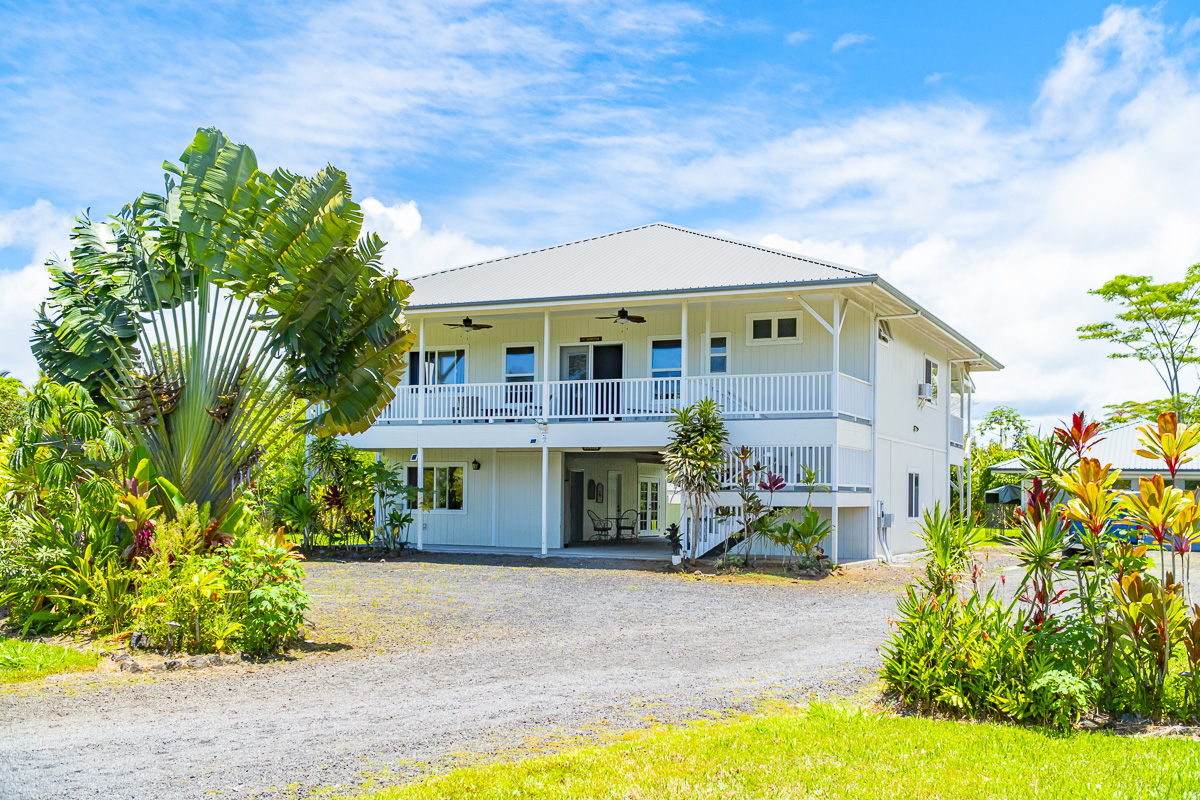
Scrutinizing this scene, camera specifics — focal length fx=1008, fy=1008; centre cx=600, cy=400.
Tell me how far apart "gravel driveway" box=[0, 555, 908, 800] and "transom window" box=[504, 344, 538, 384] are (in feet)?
29.9

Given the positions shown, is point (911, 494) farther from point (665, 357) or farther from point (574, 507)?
point (574, 507)

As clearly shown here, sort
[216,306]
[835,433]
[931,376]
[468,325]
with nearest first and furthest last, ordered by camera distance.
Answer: [216,306] → [835,433] → [468,325] → [931,376]

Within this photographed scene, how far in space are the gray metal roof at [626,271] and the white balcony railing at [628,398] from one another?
1828 mm

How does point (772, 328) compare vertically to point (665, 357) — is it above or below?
above

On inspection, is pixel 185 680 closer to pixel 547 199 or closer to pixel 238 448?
pixel 238 448

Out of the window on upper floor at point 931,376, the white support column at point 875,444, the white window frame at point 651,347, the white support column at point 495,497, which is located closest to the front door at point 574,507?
the white support column at point 495,497

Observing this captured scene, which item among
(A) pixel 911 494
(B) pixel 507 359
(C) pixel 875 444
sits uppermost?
(B) pixel 507 359

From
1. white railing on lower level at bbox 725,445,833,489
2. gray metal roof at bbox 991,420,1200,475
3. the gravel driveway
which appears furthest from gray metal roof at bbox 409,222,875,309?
gray metal roof at bbox 991,420,1200,475

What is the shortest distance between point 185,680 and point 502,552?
516 inches

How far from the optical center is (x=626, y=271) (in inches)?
861

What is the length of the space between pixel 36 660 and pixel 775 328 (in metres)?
15.4

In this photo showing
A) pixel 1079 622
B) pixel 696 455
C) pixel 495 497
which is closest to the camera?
pixel 1079 622

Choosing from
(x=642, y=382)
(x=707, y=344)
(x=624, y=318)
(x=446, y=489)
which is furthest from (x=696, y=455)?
(x=446, y=489)

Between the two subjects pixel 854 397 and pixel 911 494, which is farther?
pixel 911 494
